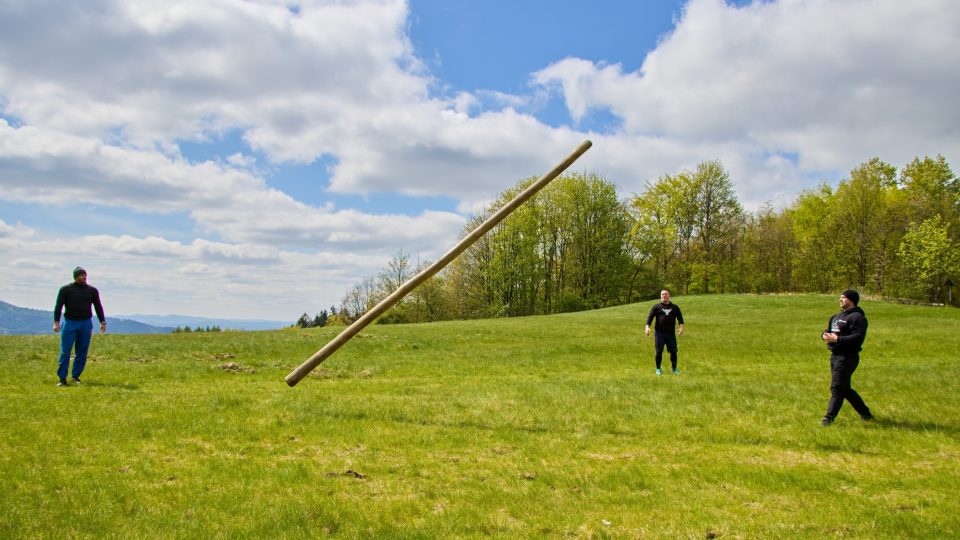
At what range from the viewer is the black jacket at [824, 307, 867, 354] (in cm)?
1114

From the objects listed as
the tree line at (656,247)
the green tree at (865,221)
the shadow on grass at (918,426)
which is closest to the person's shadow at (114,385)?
the shadow on grass at (918,426)

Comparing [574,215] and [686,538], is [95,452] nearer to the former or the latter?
[686,538]

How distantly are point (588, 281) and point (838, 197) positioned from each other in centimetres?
2963

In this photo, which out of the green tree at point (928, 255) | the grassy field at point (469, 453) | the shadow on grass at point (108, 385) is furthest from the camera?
the green tree at point (928, 255)

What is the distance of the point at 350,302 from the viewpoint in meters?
96.5

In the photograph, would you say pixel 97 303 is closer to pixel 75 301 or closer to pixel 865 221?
pixel 75 301

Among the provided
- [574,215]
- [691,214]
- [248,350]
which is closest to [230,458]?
[248,350]

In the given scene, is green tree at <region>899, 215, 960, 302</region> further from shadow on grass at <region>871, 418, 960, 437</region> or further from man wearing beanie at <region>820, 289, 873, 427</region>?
man wearing beanie at <region>820, 289, 873, 427</region>

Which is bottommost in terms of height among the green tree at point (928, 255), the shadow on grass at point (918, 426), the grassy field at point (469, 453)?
the shadow on grass at point (918, 426)

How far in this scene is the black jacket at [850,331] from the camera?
11141 millimetres

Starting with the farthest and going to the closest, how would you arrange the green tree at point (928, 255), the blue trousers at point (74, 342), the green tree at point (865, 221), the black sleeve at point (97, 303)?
the green tree at point (865, 221), the green tree at point (928, 255), the black sleeve at point (97, 303), the blue trousers at point (74, 342)

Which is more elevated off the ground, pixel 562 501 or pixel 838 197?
pixel 838 197

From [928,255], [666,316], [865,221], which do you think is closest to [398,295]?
[666,316]

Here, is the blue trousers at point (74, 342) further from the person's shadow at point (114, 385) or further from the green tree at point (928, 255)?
the green tree at point (928, 255)
